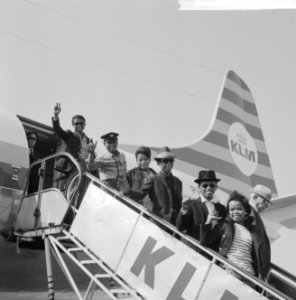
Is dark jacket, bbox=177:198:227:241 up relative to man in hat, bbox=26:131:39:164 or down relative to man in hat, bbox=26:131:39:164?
up

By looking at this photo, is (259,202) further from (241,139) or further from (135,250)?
(241,139)

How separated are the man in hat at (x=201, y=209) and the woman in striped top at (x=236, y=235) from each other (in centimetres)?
12

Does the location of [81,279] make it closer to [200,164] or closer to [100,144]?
[100,144]

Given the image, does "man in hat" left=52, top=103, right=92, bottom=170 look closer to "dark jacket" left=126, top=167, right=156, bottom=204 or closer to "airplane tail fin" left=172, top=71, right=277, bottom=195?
"dark jacket" left=126, top=167, right=156, bottom=204

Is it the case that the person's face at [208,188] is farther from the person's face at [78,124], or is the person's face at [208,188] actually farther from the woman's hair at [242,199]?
the person's face at [78,124]

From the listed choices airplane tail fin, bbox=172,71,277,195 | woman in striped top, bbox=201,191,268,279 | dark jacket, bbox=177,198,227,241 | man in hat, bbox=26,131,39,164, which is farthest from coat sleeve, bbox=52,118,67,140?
airplane tail fin, bbox=172,71,277,195

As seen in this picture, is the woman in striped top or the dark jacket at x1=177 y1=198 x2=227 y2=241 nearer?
the woman in striped top

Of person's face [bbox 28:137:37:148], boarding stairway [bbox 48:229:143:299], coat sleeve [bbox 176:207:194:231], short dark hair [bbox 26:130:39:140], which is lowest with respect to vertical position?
boarding stairway [bbox 48:229:143:299]

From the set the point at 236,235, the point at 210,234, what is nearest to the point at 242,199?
the point at 236,235

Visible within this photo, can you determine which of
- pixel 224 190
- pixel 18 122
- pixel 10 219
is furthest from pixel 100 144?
pixel 224 190

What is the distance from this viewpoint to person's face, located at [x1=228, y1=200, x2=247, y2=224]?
4.48m

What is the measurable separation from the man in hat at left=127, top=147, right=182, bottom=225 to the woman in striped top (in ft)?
2.09

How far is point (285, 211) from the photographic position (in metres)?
10.7

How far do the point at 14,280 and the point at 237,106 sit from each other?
8324 millimetres
